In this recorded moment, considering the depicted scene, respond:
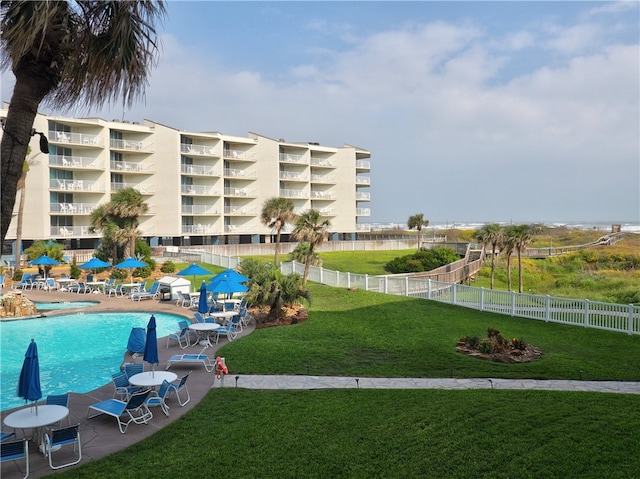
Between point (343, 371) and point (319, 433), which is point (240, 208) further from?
point (319, 433)

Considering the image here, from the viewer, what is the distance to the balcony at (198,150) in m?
55.2

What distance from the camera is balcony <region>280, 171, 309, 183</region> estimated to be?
209 ft

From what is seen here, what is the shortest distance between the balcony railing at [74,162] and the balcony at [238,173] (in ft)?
50.3

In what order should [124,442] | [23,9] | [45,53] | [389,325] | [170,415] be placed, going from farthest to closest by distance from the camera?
[389,325]
[170,415]
[124,442]
[45,53]
[23,9]

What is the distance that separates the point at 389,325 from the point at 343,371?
6347 mm

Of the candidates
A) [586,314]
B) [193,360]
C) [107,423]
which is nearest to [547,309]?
[586,314]

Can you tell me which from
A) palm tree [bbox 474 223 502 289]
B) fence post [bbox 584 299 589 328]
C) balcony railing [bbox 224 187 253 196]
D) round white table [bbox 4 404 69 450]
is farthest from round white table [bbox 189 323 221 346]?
balcony railing [bbox 224 187 253 196]

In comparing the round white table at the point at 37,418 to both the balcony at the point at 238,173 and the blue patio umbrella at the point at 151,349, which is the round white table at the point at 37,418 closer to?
the blue patio umbrella at the point at 151,349

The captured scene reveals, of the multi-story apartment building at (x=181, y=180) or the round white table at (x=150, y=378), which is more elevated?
the multi-story apartment building at (x=181, y=180)

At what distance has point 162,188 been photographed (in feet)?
176

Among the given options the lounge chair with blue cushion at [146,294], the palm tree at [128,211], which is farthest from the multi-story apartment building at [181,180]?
the lounge chair with blue cushion at [146,294]

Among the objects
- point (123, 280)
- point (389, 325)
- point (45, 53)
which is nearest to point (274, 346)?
point (389, 325)

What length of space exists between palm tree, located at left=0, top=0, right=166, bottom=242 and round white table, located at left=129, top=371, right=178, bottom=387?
4.79m

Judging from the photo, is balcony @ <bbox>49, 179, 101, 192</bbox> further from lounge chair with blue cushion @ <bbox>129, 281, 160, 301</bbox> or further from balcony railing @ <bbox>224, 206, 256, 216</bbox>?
lounge chair with blue cushion @ <bbox>129, 281, 160, 301</bbox>
